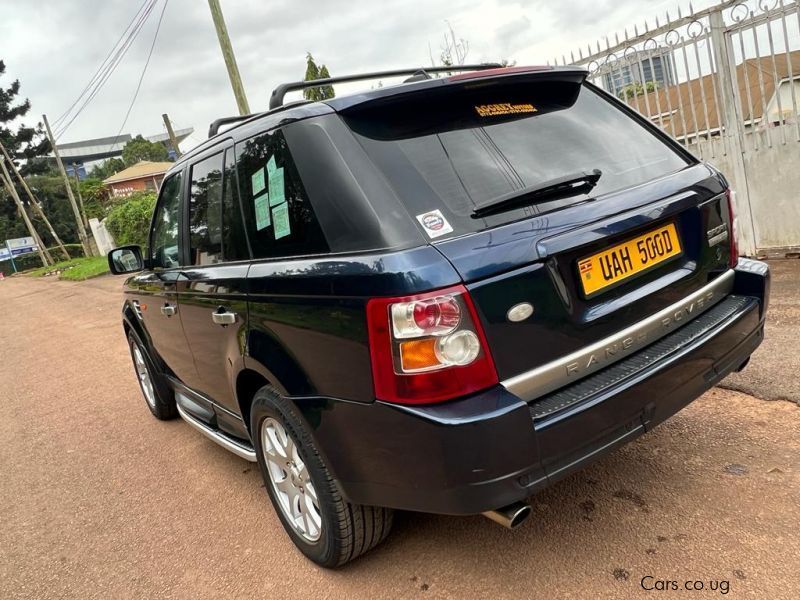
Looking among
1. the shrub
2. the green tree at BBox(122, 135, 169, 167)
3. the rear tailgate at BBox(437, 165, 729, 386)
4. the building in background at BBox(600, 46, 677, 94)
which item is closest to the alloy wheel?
the rear tailgate at BBox(437, 165, 729, 386)

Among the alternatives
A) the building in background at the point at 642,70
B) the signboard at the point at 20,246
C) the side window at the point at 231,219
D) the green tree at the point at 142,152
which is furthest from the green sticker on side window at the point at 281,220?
the green tree at the point at 142,152

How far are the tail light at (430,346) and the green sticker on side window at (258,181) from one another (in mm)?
908

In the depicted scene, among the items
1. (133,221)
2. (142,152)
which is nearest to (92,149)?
(142,152)

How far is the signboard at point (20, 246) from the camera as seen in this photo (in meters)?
45.5

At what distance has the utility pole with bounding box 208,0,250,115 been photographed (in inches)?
435

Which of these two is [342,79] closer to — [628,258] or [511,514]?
[628,258]

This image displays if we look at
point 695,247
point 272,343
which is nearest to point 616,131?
point 695,247

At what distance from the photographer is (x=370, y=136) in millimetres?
2055

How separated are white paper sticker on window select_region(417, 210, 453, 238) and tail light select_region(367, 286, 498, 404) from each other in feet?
0.69

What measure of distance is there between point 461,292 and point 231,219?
1.38m

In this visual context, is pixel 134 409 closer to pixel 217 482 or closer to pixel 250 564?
pixel 217 482

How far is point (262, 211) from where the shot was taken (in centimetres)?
245

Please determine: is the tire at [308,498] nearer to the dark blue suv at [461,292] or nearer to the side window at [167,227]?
the dark blue suv at [461,292]

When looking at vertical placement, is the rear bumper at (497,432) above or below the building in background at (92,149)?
below
